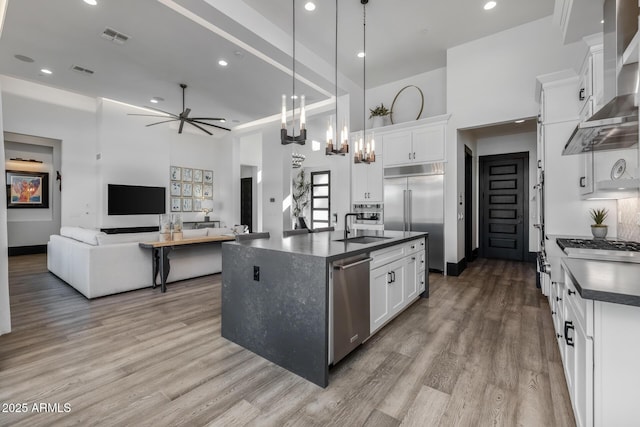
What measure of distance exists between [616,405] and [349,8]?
4.45m

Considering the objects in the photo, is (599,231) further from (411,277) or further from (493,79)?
(493,79)

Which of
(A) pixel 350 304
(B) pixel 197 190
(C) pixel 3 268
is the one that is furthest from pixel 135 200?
(A) pixel 350 304

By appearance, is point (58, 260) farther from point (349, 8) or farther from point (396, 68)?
point (396, 68)

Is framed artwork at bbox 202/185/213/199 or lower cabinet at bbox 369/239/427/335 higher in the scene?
framed artwork at bbox 202/185/213/199

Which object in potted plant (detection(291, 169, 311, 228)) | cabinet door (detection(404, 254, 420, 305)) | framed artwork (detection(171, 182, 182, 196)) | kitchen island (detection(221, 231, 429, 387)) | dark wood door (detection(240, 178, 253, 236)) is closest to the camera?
kitchen island (detection(221, 231, 429, 387))

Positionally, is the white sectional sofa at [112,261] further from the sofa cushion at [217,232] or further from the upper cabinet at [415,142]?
the upper cabinet at [415,142]

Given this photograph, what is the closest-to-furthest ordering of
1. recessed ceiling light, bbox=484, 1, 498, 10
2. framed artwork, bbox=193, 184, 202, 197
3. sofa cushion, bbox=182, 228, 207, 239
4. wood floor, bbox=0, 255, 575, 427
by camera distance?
wood floor, bbox=0, 255, 575, 427, recessed ceiling light, bbox=484, 1, 498, 10, sofa cushion, bbox=182, 228, 207, 239, framed artwork, bbox=193, 184, 202, 197

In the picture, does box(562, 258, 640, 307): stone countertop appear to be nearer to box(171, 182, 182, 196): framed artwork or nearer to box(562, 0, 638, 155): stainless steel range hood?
box(562, 0, 638, 155): stainless steel range hood

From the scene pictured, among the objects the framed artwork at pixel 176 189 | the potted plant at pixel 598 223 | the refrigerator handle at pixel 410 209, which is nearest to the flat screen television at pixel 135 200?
the framed artwork at pixel 176 189

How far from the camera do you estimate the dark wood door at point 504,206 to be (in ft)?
19.4

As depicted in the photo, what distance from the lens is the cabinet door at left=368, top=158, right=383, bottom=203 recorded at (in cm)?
554

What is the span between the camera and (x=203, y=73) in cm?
509

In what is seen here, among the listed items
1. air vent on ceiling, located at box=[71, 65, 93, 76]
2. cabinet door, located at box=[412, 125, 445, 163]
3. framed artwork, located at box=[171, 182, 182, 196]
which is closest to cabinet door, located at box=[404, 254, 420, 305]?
cabinet door, located at box=[412, 125, 445, 163]

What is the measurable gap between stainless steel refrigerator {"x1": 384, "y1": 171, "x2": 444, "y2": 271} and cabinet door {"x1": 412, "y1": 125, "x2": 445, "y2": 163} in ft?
1.03
